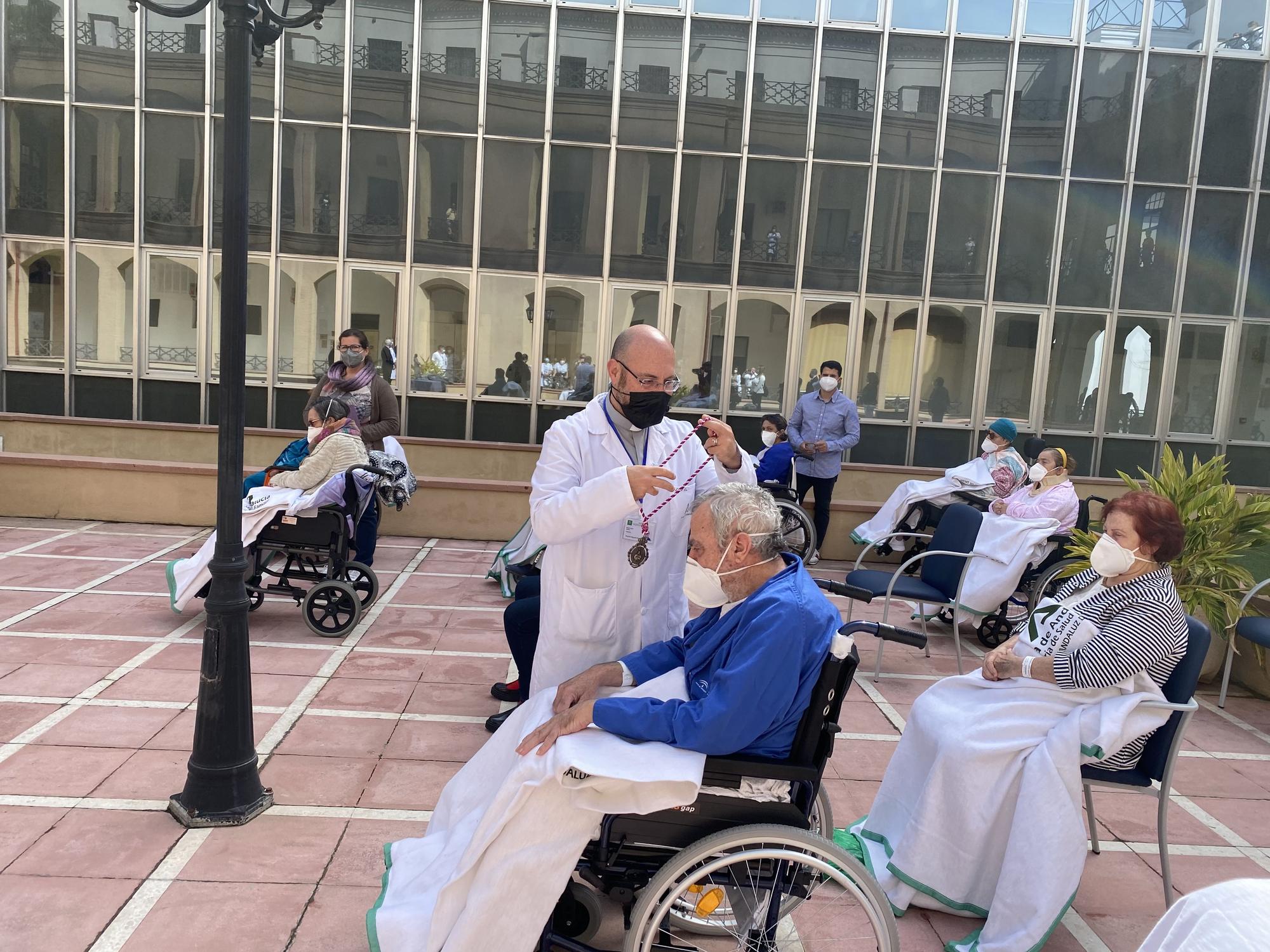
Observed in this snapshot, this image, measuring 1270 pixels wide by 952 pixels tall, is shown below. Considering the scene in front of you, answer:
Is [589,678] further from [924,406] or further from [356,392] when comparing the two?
[924,406]

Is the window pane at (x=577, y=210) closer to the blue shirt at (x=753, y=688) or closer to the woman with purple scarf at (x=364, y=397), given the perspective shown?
the woman with purple scarf at (x=364, y=397)

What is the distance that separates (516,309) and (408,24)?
387 centimetres

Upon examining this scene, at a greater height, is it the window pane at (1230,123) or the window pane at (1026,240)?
the window pane at (1230,123)

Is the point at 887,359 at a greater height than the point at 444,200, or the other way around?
the point at 444,200

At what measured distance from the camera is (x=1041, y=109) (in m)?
12.2

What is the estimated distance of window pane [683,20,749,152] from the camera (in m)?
12.0

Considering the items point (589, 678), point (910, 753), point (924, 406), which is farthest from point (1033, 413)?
point (589, 678)

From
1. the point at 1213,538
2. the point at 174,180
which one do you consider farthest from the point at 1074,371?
the point at 174,180

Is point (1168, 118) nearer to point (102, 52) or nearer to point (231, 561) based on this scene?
point (231, 561)

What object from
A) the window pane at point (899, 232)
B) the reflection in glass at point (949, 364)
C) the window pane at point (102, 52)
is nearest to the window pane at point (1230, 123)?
the reflection in glass at point (949, 364)

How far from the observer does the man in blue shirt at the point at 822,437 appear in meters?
9.06

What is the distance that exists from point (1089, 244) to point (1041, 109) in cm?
190

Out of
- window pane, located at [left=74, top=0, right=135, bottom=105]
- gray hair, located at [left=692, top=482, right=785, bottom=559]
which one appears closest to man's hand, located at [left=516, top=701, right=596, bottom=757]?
gray hair, located at [left=692, top=482, right=785, bottom=559]

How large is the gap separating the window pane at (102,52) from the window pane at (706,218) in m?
7.28
